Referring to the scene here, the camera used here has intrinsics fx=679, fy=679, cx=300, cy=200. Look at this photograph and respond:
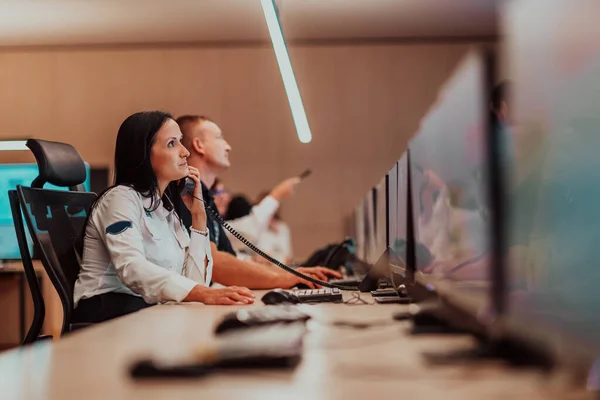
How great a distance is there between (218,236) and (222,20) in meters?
3.59

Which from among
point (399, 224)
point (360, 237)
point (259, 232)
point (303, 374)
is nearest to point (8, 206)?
point (259, 232)

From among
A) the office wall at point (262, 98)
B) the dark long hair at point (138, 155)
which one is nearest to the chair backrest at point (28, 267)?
the dark long hair at point (138, 155)

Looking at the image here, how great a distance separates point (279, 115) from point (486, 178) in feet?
19.6

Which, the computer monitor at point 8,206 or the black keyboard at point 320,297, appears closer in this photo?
the black keyboard at point 320,297

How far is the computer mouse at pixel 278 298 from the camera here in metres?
1.66

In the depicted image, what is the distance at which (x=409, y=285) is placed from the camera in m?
1.48

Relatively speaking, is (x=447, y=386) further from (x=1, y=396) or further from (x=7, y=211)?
(x=7, y=211)

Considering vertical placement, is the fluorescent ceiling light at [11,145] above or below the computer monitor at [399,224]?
above

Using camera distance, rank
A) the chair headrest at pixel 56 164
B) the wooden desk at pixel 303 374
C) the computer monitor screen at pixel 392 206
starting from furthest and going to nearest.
Result: the chair headrest at pixel 56 164, the computer monitor screen at pixel 392 206, the wooden desk at pixel 303 374

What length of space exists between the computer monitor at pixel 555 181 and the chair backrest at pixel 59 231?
146cm

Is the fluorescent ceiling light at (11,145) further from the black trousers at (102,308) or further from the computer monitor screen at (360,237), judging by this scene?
the black trousers at (102,308)

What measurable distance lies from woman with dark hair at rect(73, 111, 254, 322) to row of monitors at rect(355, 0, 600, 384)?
3.05 feet

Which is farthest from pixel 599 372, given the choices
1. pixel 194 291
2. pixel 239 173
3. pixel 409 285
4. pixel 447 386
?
pixel 239 173

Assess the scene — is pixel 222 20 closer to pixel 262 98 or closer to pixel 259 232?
pixel 262 98
